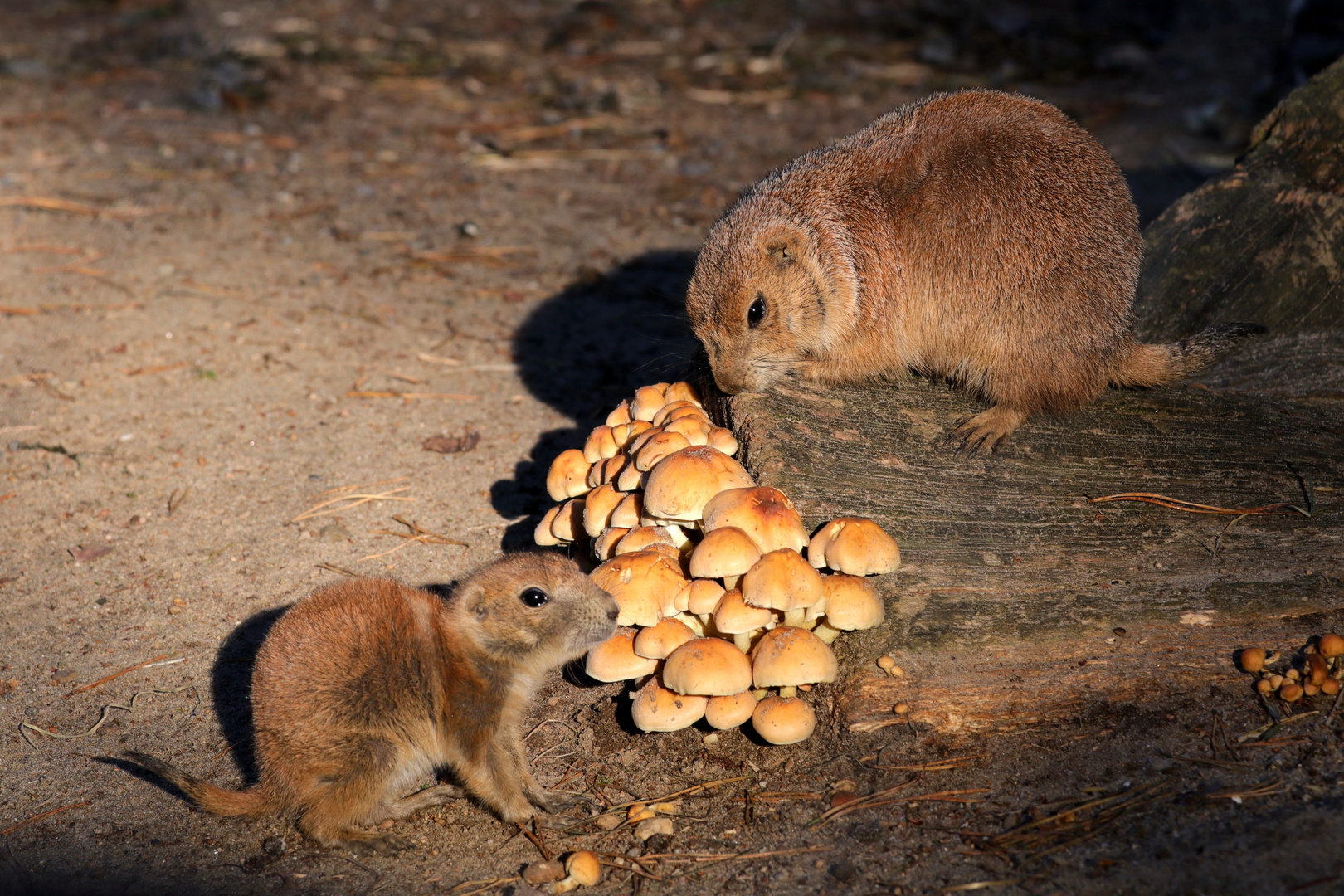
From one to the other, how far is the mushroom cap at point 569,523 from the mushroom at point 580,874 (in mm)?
1334

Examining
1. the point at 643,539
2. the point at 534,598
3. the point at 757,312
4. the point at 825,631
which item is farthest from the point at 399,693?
the point at 757,312

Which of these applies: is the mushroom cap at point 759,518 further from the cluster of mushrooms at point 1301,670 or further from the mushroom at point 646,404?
the cluster of mushrooms at point 1301,670

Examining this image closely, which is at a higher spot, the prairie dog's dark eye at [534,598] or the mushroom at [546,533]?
the prairie dog's dark eye at [534,598]

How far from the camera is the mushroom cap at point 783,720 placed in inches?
125

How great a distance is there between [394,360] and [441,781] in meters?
3.45

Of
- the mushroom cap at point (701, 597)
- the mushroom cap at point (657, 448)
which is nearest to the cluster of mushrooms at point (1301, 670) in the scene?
the mushroom cap at point (701, 597)

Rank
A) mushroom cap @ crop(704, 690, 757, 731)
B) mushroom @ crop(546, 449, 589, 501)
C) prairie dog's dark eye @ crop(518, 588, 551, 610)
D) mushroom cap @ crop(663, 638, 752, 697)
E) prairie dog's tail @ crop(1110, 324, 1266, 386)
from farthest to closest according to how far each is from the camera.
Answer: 1. prairie dog's tail @ crop(1110, 324, 1266, 386)
2. mushroom @ crop(546, 449, 589, 501)
3. prairie dog's dark eye @ crop(518, 588, 551, 610)
4. mushroom cap @ crop(704, 690, 757, 731)
5. mushroom cap @ crop(663, 638, 752, 697)

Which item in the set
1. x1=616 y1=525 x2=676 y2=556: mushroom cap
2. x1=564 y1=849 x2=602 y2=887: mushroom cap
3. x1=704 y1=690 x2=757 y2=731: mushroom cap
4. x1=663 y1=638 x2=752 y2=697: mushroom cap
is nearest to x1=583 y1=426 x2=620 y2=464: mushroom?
x1=616 y1=525 x2=676 y2=556: mushroom cap

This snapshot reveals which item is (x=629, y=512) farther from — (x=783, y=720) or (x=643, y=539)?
(x=783, y=720)

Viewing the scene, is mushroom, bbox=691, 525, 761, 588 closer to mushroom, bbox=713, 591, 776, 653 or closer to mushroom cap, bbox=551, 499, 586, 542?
mushroom, bbox=713, 591, 776, 653

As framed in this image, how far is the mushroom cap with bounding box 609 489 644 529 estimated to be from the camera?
12.0 feet

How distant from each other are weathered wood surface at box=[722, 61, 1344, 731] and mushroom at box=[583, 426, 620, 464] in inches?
21.6

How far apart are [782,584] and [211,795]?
A: 6.41 ft

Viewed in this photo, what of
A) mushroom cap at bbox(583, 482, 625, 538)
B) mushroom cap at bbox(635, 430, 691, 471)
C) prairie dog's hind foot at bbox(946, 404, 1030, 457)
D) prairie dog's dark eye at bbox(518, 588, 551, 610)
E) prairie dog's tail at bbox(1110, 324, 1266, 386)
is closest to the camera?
prairie dog's dark eye at bbox(518, 588, 551, 610)
